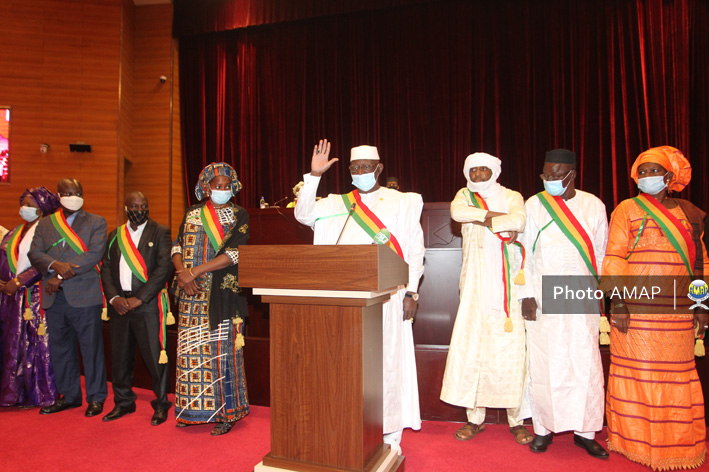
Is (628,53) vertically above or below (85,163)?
above

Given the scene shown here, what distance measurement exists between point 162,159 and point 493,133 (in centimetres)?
590


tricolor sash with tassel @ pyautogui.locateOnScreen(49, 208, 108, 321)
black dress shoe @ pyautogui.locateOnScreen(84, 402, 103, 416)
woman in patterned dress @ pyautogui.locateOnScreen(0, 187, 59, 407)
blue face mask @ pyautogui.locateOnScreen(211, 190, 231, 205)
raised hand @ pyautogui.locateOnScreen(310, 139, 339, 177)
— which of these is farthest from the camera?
woman in patterned dress @ pyautogui.locateOnScreen(0, 187, 59, 407)

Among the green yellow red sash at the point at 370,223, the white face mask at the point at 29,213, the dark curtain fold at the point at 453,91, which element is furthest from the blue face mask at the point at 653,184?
the dark curtain fold at the point at 453,91

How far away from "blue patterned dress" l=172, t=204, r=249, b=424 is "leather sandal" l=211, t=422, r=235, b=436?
29 mm

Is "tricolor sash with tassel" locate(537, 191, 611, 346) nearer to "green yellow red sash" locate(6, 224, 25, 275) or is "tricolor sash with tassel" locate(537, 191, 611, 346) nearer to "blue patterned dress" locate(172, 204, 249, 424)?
"blue patterned dress" locate(172, 204, 249, 424)

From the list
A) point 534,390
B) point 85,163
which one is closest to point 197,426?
point 534,390

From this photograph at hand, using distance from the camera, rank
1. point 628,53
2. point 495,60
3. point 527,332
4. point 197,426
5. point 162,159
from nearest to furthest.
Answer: point 527,332 → point 197,426 → point 628,53 → point 495,60 → point 162,159

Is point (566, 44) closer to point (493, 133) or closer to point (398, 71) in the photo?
point (493, 133)

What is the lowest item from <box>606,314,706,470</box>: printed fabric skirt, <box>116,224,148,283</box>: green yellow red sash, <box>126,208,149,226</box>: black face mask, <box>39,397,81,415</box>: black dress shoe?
<box>39,397,81,415</box>: black dress shoe

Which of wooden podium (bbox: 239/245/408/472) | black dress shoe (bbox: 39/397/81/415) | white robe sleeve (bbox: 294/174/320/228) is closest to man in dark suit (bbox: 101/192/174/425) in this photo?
black dress shoe (bbox: 39/397/81/415)

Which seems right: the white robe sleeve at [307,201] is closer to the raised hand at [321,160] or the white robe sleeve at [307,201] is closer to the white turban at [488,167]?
the raised hand at [321,160]

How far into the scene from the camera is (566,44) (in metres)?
7.80

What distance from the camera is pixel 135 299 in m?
3.52

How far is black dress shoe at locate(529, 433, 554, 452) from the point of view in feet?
9.46
